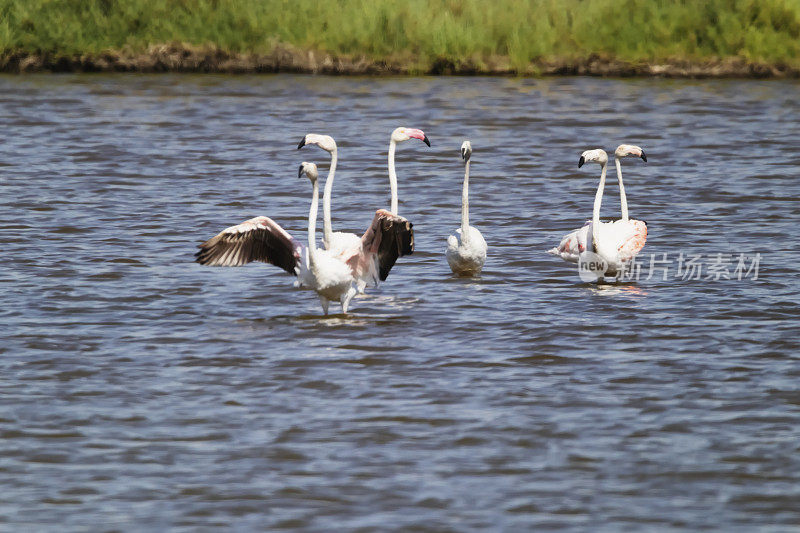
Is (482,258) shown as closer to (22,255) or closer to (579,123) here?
(22,255)

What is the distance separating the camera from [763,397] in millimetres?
7645

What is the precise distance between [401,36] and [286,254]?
51.9ft

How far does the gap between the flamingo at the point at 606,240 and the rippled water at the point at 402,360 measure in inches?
10.2

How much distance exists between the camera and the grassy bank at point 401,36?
79.8 feet

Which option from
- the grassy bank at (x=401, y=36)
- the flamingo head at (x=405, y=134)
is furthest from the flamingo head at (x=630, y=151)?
the grassy bank at (x=401, y=36)

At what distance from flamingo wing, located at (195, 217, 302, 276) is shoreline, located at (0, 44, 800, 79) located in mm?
15517

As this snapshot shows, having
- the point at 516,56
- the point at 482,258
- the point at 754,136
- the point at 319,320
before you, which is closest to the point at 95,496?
the point at 319,320

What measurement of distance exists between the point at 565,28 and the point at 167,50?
298 inches

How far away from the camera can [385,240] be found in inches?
380

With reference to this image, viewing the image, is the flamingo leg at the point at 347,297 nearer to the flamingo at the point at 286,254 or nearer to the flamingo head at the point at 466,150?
the flamingo at the point at 286,254

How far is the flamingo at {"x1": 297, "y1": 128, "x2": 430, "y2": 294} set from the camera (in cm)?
936

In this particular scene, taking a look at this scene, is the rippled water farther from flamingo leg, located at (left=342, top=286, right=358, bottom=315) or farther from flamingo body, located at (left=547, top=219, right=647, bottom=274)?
flamingo body, located at (left=547, top=219, right=647, bottom=274)

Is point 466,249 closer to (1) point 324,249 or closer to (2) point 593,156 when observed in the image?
(2) point 593,156

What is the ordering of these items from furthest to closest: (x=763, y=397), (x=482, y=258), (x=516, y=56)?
(x=516, y=56) → (x=482, y=258) → (x=763, y=397)
